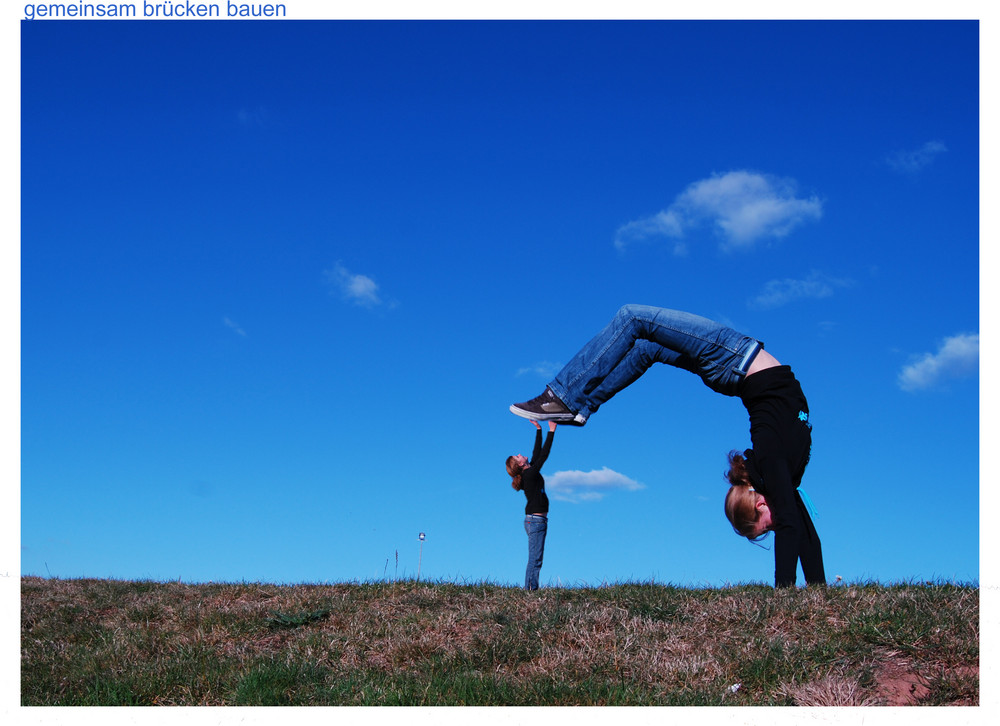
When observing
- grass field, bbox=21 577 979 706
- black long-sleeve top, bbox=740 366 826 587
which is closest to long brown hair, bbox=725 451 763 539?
black long-sleeve top, bbox=740 366 826 587

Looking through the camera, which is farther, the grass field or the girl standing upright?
the girl standing upright

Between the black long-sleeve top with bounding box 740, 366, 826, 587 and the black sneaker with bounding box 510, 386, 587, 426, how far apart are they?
1709mm

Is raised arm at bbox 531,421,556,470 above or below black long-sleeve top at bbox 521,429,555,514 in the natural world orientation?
above

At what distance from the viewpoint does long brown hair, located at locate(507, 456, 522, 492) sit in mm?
10102

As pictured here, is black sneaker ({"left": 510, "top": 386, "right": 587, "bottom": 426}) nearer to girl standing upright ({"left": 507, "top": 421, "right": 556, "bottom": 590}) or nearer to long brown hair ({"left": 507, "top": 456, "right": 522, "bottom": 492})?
girl standing upright ({"left": 507, "top": 421, "right": 556, "bottom": 590})

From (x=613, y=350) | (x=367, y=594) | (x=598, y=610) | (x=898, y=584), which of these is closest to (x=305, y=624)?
(x=367, y=594)

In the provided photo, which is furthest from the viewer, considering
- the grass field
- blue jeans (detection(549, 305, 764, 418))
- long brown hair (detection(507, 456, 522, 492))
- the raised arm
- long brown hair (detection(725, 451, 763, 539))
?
long brown hair (detection(507, 456, 522, 492))

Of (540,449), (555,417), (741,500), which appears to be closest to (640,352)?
(555,417)

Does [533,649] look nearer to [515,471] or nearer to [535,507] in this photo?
[535,507]

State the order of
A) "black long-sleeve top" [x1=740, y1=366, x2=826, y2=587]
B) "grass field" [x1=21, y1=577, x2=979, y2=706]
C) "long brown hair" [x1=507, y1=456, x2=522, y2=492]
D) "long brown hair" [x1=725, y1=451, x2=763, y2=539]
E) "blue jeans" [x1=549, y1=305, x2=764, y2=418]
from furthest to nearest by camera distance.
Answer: "long brown hair" [x1=507, y1=456, x2=522, y2=492]
"long brown hair" [x1=725, y1=451, x2=763, y2=539]
"black long-sleeve top" [x1=740, y1=366, x2=826, y2=587]
"blue jeans" [x1=549, y1=305, x2=764, y2=418]
"grass field" [x1=21, y1=577, x2=979, y2=706]

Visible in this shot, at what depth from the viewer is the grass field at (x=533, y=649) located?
213 inches

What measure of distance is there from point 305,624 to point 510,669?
2.43 metres
